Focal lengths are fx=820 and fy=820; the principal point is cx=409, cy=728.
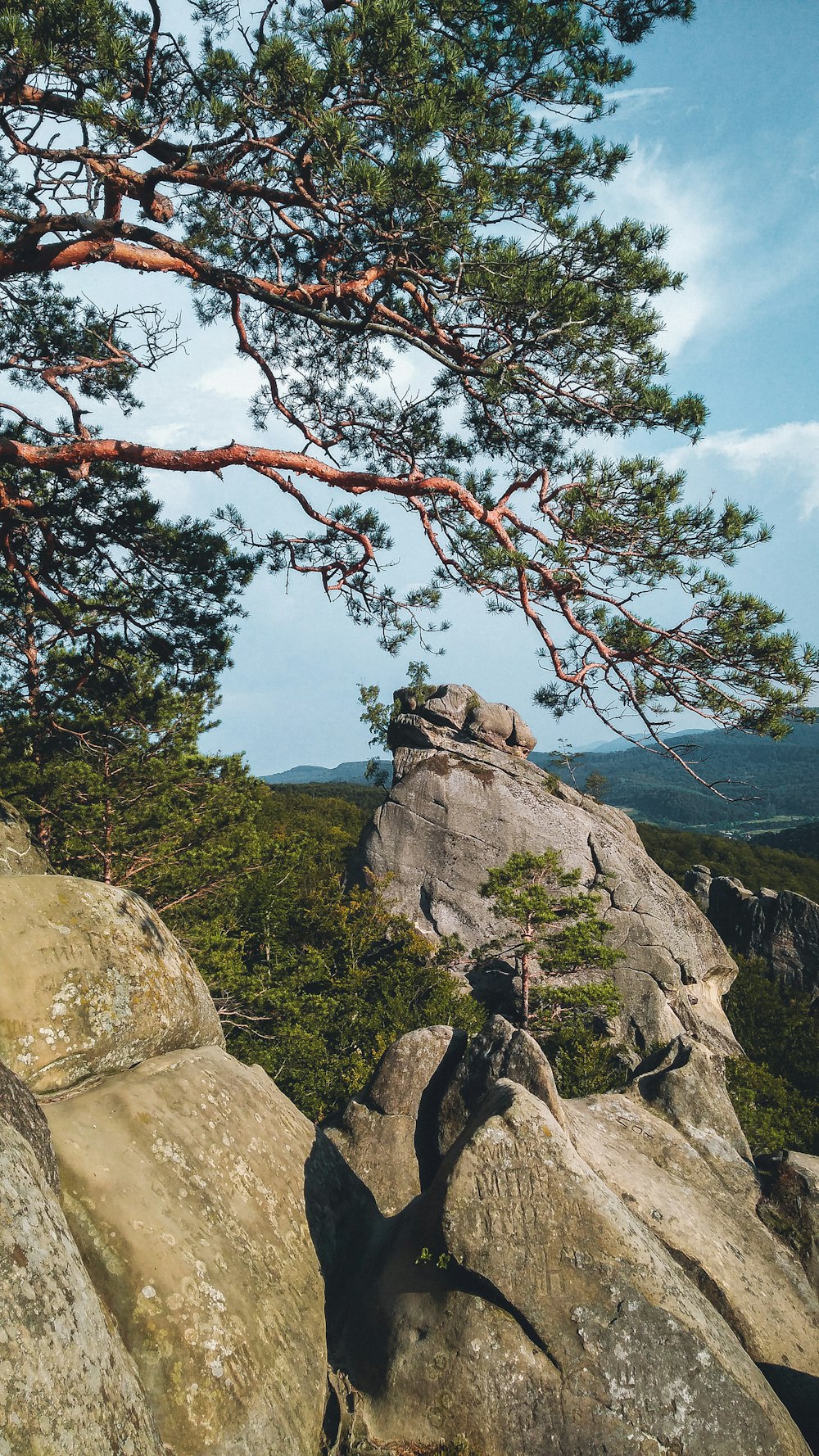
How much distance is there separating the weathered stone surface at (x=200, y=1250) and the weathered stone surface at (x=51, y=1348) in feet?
1.32

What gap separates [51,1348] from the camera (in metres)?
3.14

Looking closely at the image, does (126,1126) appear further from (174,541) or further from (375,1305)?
(174,541)

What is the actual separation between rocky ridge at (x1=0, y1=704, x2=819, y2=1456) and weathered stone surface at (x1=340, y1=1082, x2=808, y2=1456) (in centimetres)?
1

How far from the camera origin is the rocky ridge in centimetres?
365

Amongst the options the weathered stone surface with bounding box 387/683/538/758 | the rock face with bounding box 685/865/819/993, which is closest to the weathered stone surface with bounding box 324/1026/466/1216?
the weathered stone surface with bounding box 387/683/538/758

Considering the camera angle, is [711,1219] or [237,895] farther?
[237,895]

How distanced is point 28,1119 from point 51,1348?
3.31ft

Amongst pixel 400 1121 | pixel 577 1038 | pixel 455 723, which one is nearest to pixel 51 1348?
pixel 400 1121

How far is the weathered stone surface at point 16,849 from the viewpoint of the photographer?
7154 millimetres

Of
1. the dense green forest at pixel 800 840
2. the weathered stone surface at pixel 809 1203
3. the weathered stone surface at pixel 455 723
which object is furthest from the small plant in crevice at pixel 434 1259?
the dense green forest at pixel 800 840


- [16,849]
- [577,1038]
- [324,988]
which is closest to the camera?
[16,849]

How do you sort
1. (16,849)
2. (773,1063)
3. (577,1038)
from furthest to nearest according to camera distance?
(773,1063) → (577,1038) → (16,849)

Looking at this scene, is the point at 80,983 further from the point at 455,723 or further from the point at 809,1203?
the point at 455,723

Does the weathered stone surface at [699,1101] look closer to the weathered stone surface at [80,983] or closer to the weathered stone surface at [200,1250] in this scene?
the weathered stone surface at [200,1250]
